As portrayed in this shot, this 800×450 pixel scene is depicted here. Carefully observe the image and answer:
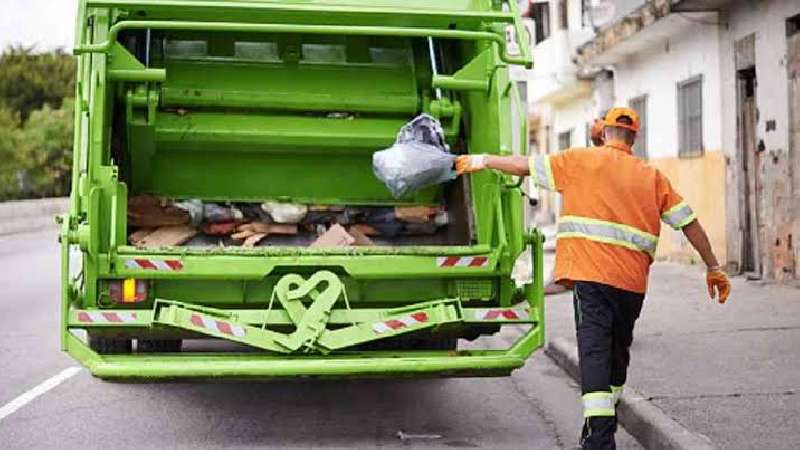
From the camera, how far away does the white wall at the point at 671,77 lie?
15.5 meters

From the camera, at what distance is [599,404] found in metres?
5.66

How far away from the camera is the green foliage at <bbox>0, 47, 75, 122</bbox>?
2030 inches

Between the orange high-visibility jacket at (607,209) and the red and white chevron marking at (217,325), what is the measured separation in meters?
1.58

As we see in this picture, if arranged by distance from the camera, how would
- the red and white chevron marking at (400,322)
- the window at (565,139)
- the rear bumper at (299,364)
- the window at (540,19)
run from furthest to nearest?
the window at (565,139), the window at (540,19), the red and white chevron marking at (400,322), the rear bumper at (299,364)

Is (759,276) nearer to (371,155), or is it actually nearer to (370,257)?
(371,155)

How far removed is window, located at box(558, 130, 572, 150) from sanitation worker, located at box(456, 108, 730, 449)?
22502mm

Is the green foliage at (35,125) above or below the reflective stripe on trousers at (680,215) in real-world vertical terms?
above

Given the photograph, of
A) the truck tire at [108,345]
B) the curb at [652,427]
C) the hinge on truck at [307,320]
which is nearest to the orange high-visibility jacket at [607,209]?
the curb at [652,427]

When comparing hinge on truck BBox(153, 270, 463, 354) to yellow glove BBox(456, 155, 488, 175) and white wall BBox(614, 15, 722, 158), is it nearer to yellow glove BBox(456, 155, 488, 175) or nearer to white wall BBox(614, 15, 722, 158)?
yellow glove BBox(456, 155, 488, 175)

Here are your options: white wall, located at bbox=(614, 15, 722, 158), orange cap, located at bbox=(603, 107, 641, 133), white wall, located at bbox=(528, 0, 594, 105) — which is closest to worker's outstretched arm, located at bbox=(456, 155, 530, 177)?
orange cap, located at bbox=(603, 107, 641, 133)

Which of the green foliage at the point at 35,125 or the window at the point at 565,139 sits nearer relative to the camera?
the window at the point at 565,139

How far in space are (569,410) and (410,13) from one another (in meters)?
A: 2.40

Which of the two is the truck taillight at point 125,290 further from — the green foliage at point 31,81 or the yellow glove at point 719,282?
the green foliage at point 31,81

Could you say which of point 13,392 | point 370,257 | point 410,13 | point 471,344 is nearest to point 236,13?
point 410,13
